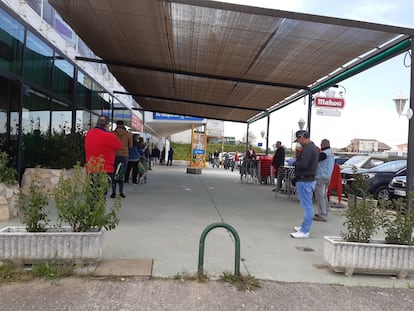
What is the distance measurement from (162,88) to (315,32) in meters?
8.30

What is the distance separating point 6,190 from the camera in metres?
6.20

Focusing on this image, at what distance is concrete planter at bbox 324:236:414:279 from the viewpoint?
4.38m

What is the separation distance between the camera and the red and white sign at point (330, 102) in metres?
10.6

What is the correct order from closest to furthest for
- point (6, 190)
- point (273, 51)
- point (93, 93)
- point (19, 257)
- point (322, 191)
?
point (19, 257) < point (6, 190) < point (322, 191) < point (273, 51) < point (93, 93)

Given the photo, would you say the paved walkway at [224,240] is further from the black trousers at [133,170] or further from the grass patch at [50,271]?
the black trousers at [133,170]

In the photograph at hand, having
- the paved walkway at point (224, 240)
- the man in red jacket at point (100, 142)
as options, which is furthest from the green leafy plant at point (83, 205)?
the man in red jacket at point (100, 142)

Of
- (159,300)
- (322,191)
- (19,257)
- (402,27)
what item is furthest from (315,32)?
(19,257)

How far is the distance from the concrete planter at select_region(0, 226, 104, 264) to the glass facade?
4.00 meters

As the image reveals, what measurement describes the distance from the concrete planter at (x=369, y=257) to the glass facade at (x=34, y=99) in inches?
246

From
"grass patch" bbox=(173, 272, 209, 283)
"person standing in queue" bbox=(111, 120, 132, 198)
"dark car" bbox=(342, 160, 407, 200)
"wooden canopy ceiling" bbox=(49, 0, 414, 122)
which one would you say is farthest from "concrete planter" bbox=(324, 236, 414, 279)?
"dark car" bbox=(342, 160, 407, 200)

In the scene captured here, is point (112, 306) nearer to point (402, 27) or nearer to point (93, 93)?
point (402, 27)

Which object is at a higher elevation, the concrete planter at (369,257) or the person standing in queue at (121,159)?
the person standing in queue at (121,159)

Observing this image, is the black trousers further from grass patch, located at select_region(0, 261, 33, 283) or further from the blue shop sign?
the blue shop sign

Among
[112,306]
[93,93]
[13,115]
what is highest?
[93,93]
